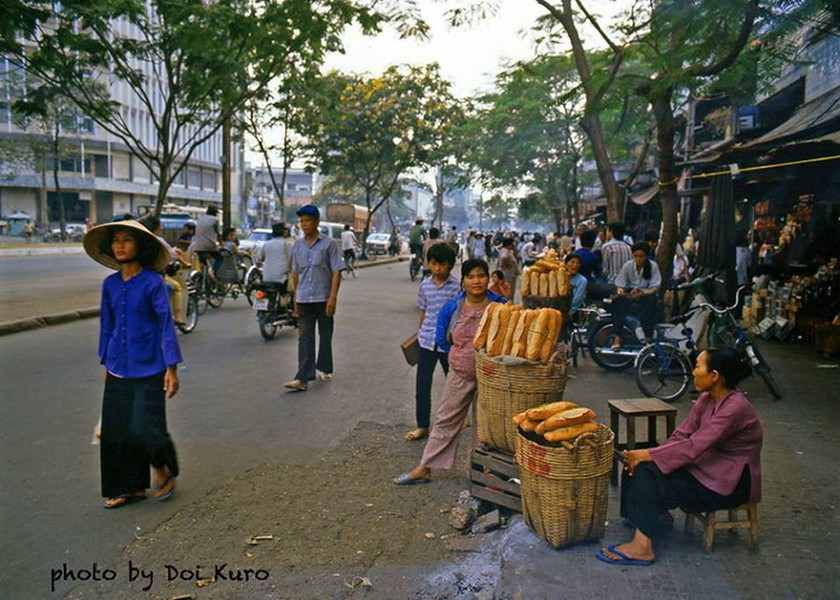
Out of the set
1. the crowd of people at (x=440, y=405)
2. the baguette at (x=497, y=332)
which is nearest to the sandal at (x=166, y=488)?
the crowd of people at (x=440, y=405)

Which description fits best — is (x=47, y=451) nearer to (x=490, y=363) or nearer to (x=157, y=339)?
(x=157, y=339)

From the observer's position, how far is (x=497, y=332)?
414 cm

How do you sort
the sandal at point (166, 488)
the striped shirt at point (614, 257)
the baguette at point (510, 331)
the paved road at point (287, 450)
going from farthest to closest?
the striped shirt at point (614, 257)
the sandal at point (166, 488)
the baguette at point (510, 331)
the paved road at point (287, 450)

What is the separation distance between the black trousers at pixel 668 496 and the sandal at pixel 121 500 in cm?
290

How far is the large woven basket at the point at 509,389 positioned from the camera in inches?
156

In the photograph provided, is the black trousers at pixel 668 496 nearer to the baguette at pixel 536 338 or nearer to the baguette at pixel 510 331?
the baguette at pixel 536 338

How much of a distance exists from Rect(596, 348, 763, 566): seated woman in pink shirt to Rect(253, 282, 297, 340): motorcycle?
7427 millimetres

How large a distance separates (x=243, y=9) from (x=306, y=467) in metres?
9.93

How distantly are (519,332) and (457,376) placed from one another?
720 mm

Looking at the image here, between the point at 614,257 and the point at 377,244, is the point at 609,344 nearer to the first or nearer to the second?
the point at 614,257

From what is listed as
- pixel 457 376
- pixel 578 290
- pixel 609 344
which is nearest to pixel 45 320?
pixel 578 290

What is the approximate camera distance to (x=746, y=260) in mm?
12953

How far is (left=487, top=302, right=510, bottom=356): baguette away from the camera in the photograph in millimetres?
4113

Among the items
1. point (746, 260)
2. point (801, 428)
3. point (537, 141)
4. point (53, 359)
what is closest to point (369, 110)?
point (537, 141)
